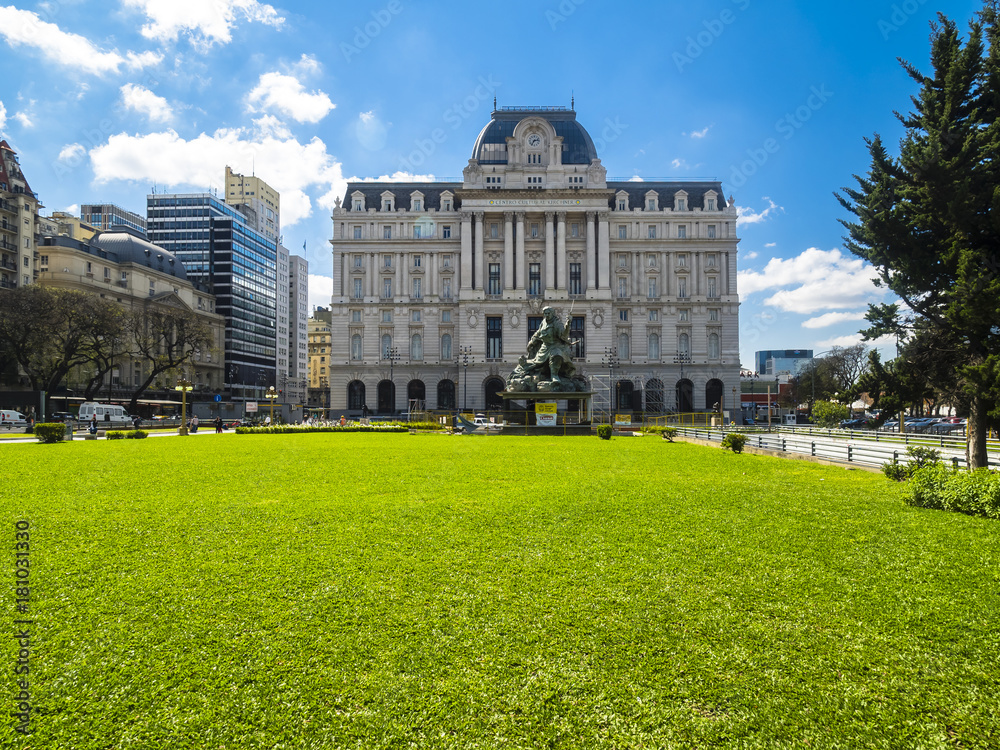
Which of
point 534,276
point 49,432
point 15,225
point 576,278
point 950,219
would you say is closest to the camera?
point 950,219

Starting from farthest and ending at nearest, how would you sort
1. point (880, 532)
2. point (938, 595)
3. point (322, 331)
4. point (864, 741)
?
point (322, 331)
point (880, 532)
point (938, 595)
point (864, 741)

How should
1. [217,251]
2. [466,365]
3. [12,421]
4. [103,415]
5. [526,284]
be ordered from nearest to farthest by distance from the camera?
[12,421] < [103,415] < [466,365] < [526,284] < [217,251]

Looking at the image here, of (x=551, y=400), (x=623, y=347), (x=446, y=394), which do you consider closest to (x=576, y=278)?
(x=623, y=347)

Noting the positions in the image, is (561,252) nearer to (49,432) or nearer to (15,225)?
(49,432)

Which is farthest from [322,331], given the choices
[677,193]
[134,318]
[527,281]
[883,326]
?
[883,326]

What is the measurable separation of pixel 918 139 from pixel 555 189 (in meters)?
52.3

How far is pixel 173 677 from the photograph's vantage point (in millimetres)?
4184

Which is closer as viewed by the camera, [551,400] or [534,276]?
[551,400]

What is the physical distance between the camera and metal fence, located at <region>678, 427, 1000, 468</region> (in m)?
18.1

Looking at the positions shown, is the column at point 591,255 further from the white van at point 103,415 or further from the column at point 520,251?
the white van at point 103,415

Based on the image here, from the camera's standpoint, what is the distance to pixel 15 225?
60750mm

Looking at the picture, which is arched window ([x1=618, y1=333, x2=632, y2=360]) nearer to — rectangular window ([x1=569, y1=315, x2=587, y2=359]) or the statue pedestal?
rectangular window ([x1=569, y1=315, x2=587, y2=359])

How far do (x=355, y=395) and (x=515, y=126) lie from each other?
130ft

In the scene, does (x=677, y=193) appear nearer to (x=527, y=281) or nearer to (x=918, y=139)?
(x=527, y=281)
